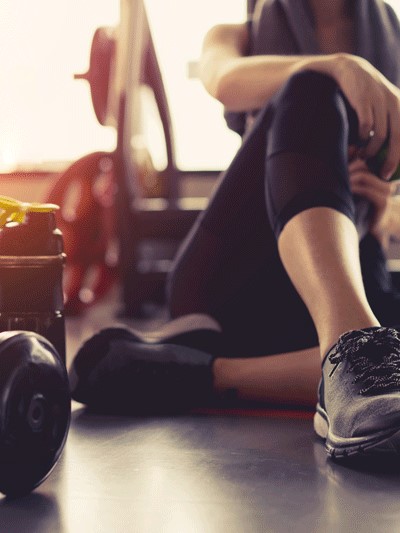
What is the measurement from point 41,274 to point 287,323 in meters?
0.53

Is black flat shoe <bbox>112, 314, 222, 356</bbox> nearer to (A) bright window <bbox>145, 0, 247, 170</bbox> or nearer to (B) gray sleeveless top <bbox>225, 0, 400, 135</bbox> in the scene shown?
(B) gray sleeveless top <bbox>225, 0, 400, 135</bbox>

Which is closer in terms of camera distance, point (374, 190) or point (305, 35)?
point (374, 190)

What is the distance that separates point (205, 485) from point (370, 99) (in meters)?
0.58

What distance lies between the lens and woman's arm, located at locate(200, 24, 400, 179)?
1.04 meters

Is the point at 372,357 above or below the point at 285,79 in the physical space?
below

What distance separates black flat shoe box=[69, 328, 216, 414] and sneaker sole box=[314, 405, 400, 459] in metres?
0.33

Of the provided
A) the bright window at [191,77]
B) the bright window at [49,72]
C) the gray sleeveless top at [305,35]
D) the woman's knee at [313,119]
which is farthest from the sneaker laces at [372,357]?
the bright window at [49,72]

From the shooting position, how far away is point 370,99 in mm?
1041

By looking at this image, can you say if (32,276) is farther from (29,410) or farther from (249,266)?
(249,266)

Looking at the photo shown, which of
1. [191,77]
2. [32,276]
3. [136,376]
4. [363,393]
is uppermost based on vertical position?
[191,77]

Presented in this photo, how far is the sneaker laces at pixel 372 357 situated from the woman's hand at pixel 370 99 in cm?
33

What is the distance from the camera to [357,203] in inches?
49.8

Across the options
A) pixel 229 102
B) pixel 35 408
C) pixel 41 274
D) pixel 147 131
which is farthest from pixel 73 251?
pixel 35 408

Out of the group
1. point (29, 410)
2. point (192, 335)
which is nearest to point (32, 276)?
point (29, 410)
